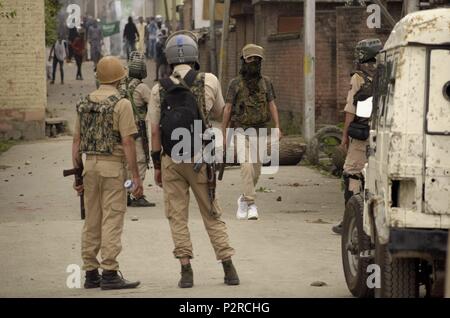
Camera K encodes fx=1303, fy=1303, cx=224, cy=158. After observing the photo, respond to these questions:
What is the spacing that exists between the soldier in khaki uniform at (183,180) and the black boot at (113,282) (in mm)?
412

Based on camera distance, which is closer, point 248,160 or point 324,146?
point 248,160

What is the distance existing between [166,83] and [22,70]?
16.1 metres

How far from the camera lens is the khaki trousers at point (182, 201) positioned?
10039mm

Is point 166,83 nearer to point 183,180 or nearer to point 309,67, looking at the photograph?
point 183,180

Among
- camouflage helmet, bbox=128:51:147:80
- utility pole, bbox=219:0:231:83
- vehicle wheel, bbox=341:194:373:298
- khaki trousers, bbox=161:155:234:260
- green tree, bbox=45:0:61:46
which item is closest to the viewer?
vehicle wheel, bbox=341:194:373:298

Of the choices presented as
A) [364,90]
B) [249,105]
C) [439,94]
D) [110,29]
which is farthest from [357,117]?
[110,29]

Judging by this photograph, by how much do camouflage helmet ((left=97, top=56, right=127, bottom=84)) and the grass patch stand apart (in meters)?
13.8

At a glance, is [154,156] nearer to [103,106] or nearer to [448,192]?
[103,106]

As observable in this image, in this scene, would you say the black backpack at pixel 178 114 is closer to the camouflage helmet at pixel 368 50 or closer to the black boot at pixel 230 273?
the black boot at pixel 230 273

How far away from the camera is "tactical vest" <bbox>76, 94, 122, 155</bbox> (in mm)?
10141

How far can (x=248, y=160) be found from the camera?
14195mm

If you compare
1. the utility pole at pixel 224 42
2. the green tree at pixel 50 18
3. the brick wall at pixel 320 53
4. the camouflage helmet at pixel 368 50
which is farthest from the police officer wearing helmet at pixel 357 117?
the green tree at pixel 50 18

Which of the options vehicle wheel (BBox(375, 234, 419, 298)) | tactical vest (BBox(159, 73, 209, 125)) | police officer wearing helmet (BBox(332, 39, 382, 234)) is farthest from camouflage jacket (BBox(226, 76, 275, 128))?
vehicle wheel (BBox(375, 234, 419, 298))

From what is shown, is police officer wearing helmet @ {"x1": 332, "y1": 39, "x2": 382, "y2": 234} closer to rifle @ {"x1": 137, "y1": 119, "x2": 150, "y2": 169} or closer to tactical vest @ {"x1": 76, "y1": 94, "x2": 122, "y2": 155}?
tactical vest @ {"x1": 76, "y1": 94, "x2": 122, "y2": 155}
